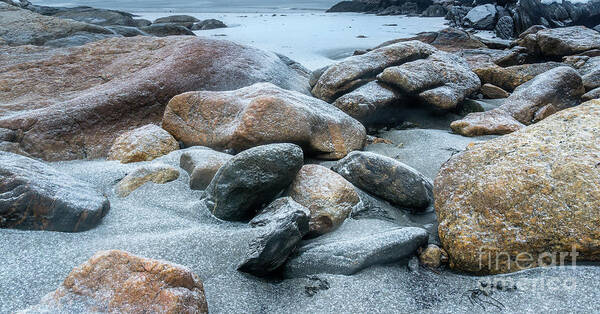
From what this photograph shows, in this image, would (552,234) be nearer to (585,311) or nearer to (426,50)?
(585,311)

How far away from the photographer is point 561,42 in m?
6.97

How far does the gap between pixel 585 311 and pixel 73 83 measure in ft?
15.2

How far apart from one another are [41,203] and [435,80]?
3.92m

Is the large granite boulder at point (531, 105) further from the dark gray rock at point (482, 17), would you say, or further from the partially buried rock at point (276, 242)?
the dark gray rock at point (482, 17)

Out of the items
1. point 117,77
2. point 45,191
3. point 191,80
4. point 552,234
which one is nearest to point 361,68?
point 191,80

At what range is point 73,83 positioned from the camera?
426 cm

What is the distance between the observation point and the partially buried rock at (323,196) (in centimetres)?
227

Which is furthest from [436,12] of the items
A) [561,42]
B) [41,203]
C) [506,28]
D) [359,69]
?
[41,203]

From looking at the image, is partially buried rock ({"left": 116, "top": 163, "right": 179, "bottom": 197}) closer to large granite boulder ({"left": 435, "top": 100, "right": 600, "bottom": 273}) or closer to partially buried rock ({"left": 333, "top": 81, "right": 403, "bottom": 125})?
large granite boulder ({"left": 435, "top": 100, "right": 600, "bottom": 273})

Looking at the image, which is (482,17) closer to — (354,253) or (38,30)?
(38,30)

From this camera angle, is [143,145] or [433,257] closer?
[433,257]

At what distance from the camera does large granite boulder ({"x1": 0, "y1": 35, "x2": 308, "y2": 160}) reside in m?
3.38

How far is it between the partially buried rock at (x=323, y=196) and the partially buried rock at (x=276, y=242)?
206 mm

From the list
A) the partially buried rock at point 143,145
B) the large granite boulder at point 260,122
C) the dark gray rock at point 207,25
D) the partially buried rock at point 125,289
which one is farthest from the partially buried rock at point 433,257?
the dark gray rock at point 207,25
